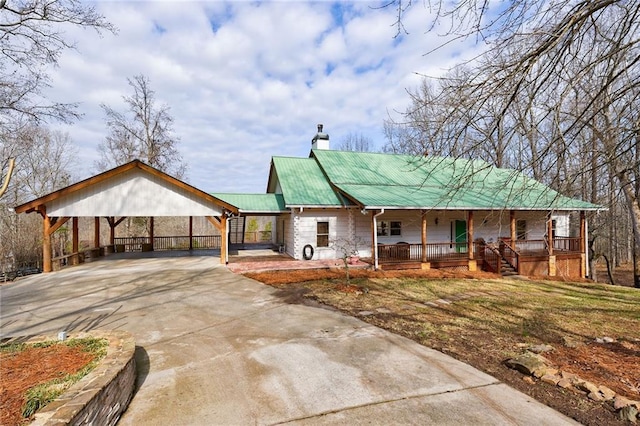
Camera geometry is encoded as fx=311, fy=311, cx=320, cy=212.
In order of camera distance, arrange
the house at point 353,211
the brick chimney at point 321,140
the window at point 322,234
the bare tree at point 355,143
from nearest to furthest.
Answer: the house at point 353,211 < the window at point 322,234 < the brick chimney at point 321,140 < the bare tree at point 355,143

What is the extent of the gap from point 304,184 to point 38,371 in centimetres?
1305

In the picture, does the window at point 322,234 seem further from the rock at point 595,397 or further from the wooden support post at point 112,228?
the rock at point 595,397

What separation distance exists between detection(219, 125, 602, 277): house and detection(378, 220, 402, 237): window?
51 millimetres

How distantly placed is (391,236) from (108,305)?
39.8ft

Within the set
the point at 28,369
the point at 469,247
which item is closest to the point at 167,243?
the point at 469,247

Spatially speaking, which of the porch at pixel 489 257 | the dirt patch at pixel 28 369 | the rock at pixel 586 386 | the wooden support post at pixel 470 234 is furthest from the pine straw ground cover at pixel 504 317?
the dirt patch at pixel 28 369

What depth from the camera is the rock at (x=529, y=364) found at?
166 inches

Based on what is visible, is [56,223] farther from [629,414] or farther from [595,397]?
[629,414]

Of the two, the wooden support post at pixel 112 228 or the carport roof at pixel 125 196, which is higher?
the carport roof at pixel 125 196

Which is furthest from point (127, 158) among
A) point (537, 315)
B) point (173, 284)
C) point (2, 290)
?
point (537, 315)

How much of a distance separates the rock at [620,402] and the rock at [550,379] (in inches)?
21.8

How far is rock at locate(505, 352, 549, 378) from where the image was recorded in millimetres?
4215

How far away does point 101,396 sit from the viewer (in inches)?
117

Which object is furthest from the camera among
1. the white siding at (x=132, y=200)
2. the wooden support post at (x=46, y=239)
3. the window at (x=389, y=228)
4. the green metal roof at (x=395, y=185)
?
the window at (x=389, y=228)
